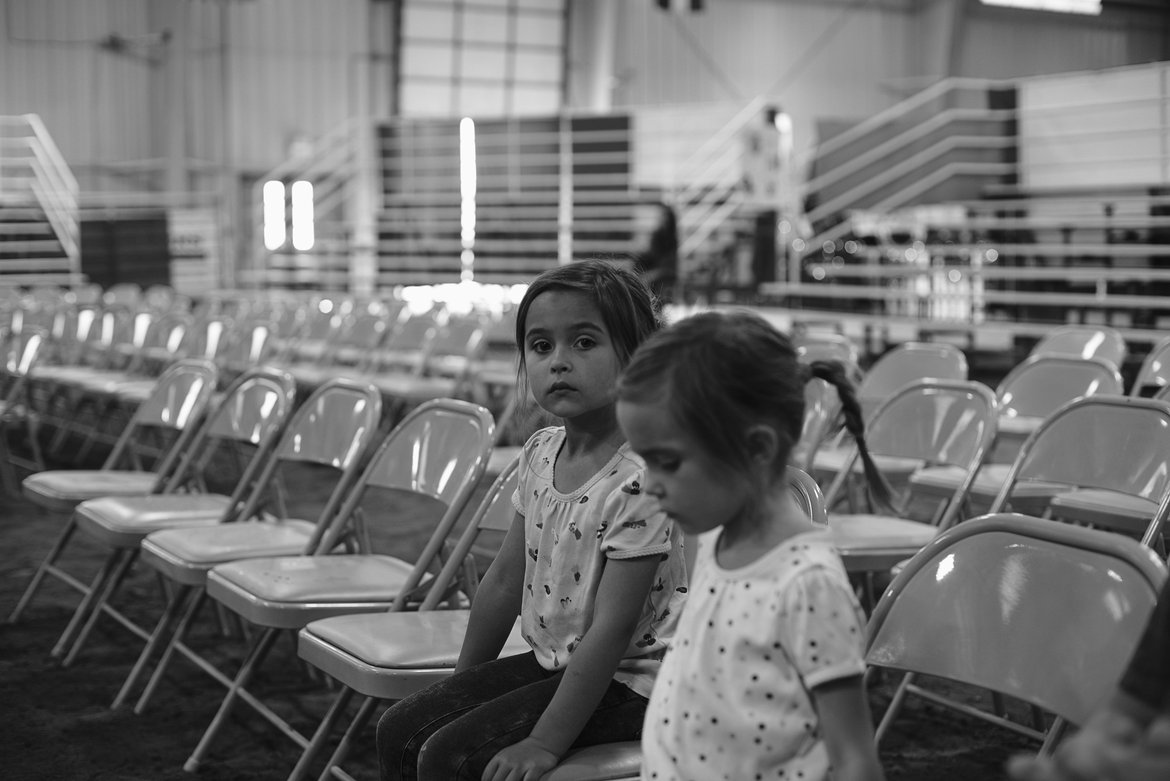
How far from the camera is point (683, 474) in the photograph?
4.67 ft

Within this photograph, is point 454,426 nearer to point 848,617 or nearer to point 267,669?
point 267,669

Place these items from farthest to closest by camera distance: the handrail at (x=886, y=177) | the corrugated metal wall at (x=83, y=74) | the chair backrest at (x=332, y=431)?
the corrugated metal wall at (x=83, y=74) → the handrail at (x=886, y=177) → the chair backrest at (x=332, y=431)

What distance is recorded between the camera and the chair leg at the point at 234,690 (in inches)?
114

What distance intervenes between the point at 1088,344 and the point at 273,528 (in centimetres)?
389

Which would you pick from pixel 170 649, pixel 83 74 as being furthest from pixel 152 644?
pixel 83 74

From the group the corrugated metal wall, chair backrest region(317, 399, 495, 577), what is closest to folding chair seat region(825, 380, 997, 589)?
chair backrest region(317, 399, 495, 577)

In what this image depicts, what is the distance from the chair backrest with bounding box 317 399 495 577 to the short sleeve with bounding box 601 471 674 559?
833mm

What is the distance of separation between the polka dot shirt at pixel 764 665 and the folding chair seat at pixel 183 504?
2.33 meters

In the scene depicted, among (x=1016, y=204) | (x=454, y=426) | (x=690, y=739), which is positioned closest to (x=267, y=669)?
(x=454, y=426)

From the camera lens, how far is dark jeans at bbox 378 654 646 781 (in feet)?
6.23

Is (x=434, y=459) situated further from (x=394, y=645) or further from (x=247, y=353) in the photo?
(x=247, y=353)

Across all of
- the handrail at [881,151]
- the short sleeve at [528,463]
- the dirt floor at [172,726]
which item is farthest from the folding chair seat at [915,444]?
the handrail at [881,151]

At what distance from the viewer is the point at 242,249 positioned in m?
19.5

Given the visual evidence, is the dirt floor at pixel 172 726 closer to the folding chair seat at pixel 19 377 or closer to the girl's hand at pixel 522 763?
the girl's hand at pixel 522 763
